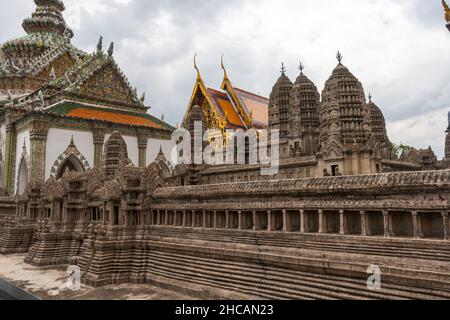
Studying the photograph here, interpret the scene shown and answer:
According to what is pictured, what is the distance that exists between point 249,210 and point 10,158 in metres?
26.8

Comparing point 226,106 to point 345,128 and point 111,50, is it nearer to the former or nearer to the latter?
point 111,50

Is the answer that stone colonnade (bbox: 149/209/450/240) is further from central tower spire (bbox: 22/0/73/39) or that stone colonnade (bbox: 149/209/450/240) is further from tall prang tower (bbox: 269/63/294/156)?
central tower spire (bbox: 22/0/73/39)

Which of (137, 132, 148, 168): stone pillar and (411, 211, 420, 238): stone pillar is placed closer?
(411, 211, 420, 238): stone pillar

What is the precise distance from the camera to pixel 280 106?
30.5 meters

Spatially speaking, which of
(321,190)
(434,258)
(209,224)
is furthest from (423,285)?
(209,224)

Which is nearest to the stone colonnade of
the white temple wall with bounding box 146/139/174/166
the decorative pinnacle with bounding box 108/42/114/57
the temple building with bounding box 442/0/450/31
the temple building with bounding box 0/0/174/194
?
the temple building with bounding box 442/0/450/31

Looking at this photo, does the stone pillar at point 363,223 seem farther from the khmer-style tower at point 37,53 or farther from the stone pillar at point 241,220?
the khmer-style tower at point 37,53

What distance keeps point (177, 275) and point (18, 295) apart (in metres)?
5.41

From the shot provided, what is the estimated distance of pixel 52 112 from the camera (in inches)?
1190

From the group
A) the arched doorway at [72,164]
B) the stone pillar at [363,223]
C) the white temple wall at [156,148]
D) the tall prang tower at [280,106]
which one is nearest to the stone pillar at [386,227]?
the stone pillar at [363,223]

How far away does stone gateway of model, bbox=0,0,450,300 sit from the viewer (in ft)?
27.7

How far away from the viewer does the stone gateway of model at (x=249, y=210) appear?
27.7 feet

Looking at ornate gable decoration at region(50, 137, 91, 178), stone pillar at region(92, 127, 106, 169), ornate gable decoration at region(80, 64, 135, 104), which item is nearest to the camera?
ornate gable decoration at region(50, 137, 91, 178)

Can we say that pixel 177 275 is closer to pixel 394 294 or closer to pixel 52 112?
pixel 394 294
